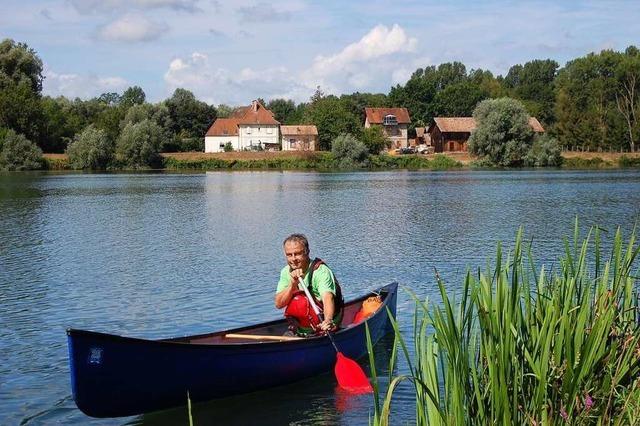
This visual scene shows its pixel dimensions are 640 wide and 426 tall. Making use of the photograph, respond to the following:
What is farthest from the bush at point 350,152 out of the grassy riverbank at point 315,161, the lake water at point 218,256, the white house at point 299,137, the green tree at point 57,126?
the lake water at point 218,256

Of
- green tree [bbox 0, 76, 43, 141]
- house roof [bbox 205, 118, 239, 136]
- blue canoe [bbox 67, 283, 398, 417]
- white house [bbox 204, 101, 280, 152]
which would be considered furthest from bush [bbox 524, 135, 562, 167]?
blue canoe [bbox 67, 283, 398, 417]

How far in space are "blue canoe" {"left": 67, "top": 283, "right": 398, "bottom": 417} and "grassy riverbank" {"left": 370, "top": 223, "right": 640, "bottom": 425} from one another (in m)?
1.46

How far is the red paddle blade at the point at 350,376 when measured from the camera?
9.25 m

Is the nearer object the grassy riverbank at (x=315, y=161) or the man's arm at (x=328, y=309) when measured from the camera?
the man's arm at (x=328, y=309)

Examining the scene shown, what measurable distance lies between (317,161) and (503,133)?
20609 mm

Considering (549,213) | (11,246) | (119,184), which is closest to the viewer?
(11,246)

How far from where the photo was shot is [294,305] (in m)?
9.47

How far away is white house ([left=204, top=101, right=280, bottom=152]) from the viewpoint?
106062 mm

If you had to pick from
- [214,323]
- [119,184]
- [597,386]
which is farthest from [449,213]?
[119,184]

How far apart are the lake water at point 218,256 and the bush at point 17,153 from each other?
31.4 meters

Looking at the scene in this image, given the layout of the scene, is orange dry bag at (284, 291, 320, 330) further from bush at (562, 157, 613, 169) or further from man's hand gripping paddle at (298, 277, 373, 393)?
bush at (562, 157, 613, 169)

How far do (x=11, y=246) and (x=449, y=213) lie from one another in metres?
16.1

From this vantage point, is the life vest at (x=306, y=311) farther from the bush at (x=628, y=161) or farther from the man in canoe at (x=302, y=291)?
the bush at (x=628, y=161)

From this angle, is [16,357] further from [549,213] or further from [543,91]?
[543,91]
